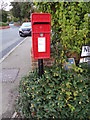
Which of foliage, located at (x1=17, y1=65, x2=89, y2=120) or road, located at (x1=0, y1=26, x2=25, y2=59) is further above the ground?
road, located at (x1=0, y1=26, x2=25, y2=59)

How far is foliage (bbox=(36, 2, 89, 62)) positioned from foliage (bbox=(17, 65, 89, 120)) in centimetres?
52

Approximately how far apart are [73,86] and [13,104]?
4.72ft

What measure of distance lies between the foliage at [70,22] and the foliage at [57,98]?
20.3 inches

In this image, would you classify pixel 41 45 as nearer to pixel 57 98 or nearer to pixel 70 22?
pixel 70 22

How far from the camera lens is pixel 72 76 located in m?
2.38

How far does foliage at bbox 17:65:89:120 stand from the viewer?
220 centimetres

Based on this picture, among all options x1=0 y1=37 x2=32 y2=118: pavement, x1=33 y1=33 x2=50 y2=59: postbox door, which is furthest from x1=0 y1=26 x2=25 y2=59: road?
x1=33 y1=33 x2=50 y2=59: postbox door

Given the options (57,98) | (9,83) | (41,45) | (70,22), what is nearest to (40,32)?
(41,45)

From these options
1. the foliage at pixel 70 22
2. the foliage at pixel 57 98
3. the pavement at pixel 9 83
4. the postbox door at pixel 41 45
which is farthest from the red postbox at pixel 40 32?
the pavement at pixel 9 83

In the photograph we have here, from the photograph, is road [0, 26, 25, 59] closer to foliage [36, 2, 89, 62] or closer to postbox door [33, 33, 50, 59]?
foliage [36, 2, 89, 62]

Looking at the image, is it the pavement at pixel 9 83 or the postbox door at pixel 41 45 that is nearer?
the postbox door at pixel 41 45

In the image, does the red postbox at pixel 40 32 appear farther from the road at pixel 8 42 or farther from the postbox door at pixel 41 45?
the road at pixel 8 42

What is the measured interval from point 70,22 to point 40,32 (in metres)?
0.56

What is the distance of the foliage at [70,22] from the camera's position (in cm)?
231
